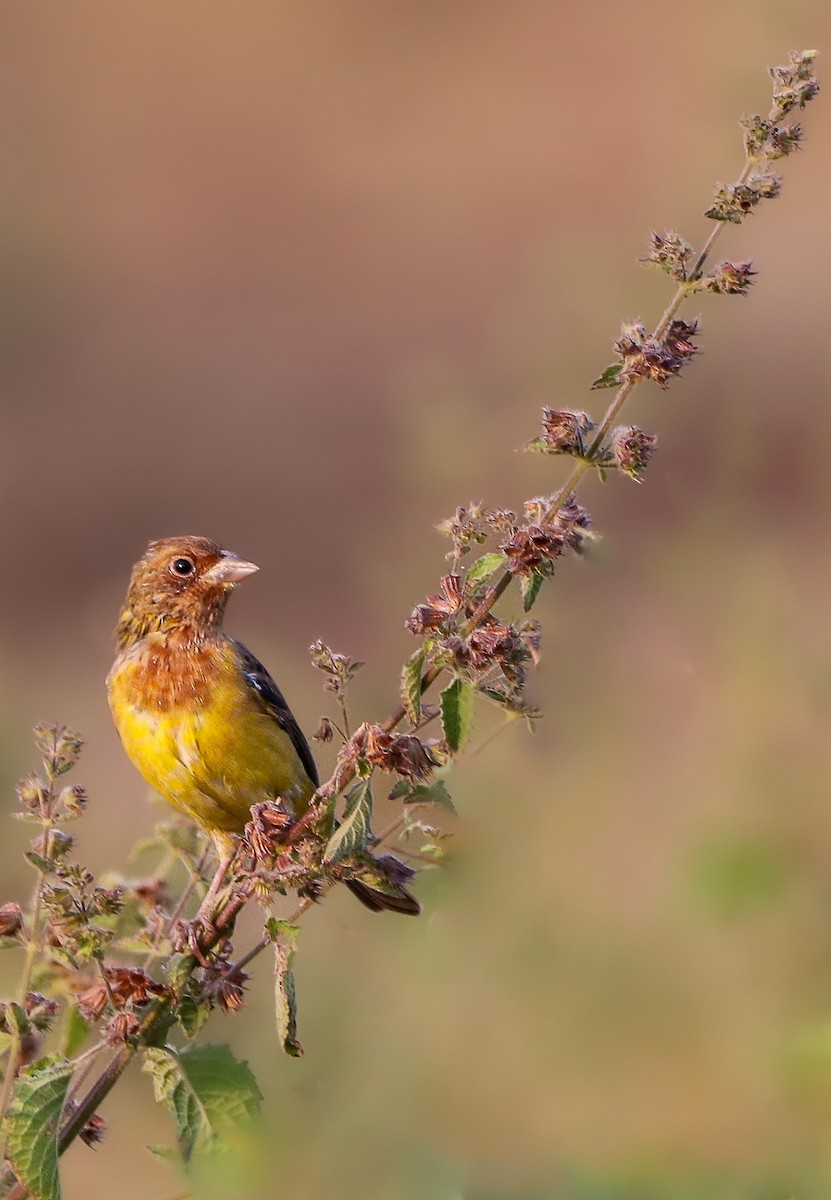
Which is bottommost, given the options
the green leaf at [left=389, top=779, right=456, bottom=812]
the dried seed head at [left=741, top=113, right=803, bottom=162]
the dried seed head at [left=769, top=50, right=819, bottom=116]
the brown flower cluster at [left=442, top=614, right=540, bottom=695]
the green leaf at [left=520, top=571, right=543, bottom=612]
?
the green leaf at [left=389, top=779, right=456, bottom=812]

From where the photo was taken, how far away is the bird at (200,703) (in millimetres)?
4234

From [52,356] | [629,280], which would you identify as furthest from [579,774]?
[52,356]

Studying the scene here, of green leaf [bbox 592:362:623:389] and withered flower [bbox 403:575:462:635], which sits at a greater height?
green leaf [bbox 592:362:623:389]

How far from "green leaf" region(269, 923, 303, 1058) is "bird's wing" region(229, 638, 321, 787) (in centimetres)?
215

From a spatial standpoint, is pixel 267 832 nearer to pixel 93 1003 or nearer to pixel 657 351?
pixel 93 1003

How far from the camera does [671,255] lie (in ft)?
7.63

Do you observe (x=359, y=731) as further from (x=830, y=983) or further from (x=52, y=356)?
(x=52, y=356)

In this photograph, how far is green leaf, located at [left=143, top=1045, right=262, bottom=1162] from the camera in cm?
234

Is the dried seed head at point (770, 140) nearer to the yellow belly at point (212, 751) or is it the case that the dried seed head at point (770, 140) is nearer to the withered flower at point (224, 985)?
the withered flower at point (224, 985)

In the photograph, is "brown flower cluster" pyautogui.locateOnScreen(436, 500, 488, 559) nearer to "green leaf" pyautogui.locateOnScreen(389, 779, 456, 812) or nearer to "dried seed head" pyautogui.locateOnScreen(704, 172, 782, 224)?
"green leaf" pyautogui.locateOnScreen(389, 779, 456, 812)

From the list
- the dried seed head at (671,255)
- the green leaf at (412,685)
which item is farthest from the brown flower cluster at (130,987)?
the dried seed head at (671,255)

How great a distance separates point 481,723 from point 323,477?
14643 millimetres

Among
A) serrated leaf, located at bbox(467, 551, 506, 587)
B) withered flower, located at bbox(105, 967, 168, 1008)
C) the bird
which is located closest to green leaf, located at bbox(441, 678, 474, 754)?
serrated leaf, located at bbox(467, 551, 506, 587)

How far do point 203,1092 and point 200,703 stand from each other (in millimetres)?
2065
